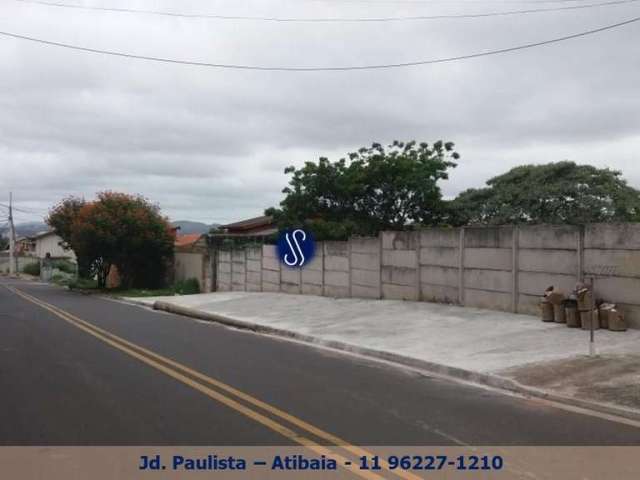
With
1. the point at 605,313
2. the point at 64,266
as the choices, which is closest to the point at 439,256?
the point at 605,313

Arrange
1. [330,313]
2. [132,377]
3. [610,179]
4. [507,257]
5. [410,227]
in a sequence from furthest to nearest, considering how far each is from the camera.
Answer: [410,227] < [610,179] < [330,313] < [507,257] < [132,377]

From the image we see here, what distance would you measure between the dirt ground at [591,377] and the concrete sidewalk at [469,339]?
0.01 meters

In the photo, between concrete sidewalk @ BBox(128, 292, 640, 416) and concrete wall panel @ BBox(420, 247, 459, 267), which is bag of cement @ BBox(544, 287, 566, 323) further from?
concrete wall panel @ BBox(420, 247, 459, 267)

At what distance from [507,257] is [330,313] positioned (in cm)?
555

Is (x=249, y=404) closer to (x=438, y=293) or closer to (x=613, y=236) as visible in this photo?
(x=613, y=236)

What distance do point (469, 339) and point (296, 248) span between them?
14098 millimetres

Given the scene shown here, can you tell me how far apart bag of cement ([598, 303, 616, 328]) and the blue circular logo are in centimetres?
1312

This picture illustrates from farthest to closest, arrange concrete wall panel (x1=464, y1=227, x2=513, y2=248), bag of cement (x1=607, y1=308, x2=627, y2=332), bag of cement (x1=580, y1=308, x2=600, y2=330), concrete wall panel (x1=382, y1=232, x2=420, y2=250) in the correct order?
concrete wall panel (x1=382, y1=232, x2=420, y2=250) < concrete wall panel (x1=464, y1=227, x2=513, y2=248) < bag of cement (x1=580, y1=308, x2=600, y2=330) < bag of cement (x1=607, y1=308, x2=627, y2=332)

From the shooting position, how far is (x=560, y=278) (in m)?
14.6

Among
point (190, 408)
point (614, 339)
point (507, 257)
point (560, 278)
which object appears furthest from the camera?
point (507, 257)

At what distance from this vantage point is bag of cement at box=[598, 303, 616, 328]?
1298 centimetres

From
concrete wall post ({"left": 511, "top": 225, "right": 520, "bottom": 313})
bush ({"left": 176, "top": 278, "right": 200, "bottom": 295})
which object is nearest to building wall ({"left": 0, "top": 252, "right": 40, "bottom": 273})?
bush ({"left": 176, "top": 278, "right": 200, "bottom": 295})

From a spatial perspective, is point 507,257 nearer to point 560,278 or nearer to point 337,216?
point 560,278

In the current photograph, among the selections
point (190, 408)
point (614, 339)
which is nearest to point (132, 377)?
point (190, 408)
